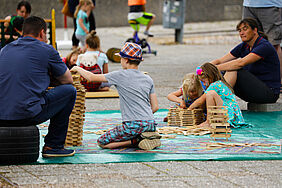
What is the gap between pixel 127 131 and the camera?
521 centimetres

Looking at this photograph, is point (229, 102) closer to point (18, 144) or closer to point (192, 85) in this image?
point (192, 85)

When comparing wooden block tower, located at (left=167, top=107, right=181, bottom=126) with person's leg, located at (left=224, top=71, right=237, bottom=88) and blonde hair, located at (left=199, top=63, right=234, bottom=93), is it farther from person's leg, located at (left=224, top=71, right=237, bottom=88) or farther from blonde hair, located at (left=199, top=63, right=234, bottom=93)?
person's leg, located at (left=224, top=71, right=237, bottom=88)

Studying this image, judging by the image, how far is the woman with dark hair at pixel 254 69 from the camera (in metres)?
7.13

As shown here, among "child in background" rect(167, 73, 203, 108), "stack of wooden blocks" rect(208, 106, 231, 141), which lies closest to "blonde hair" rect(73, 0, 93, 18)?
"child in background" rect(167, 73, 203, 108)

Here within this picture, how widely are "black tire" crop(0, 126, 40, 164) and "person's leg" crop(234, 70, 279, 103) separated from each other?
11.1 feet

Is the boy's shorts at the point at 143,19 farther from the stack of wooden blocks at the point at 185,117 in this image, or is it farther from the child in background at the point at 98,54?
the stack of wooden blocks at the point at 185,117

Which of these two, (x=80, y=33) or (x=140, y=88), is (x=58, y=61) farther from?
(x=80, y=33)

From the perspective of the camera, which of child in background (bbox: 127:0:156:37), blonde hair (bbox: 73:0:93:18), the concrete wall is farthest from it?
the concrete wall

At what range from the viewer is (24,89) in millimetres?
4582

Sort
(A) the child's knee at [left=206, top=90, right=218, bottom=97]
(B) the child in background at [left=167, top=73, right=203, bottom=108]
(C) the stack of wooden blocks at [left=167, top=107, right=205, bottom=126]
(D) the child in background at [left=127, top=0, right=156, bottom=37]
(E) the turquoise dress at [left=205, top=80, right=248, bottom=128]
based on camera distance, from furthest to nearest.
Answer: (D) the child in background at [left=127, top=0, right=156, bottom=37] → (B) the child in background at [left=167, top=73, right=203, bottom=108] → (C) the stack of wooden blocks at [left=167, top=107, right=205, bottom=126] → (E) the turquoise dress at [left=205, top=80, right=248, bottom=128] → (A) the child's knee at [left=206, top=90, right=218, bottom=97]

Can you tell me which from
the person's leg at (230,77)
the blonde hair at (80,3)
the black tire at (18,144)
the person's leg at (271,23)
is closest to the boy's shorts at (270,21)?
the person's leg at (271,23)

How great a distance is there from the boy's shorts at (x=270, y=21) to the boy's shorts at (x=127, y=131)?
13.0ft

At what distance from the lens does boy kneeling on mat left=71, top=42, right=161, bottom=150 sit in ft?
17.1

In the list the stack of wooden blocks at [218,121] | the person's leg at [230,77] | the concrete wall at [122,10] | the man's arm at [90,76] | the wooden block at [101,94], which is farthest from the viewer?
the concrete wall at [122,10]
